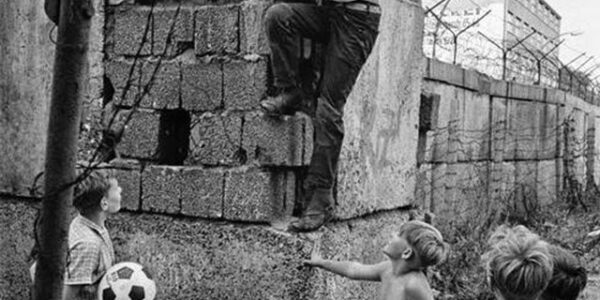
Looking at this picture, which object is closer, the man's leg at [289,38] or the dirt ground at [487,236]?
the man's leg at [289,38]

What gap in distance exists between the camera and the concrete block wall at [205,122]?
4812 millimetres

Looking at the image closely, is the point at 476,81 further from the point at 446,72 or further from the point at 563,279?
the point at 563,279

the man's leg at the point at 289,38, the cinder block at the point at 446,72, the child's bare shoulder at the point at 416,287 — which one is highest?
the cinder block at the point at 446,72

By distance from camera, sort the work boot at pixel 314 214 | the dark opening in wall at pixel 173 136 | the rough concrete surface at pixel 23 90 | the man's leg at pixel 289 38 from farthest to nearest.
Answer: the rough concrete surface at pixel 23 90, the dark opening in wall at pixel 173 136, the work boot at pixel 314 214, the man's leg at pixel 289 38

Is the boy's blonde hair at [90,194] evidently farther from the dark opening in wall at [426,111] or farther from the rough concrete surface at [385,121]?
the dark opening in wall at [426,111]

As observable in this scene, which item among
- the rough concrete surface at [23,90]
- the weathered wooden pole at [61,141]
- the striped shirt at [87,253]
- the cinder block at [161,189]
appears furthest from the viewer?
the rough concrete surface at [23,90]

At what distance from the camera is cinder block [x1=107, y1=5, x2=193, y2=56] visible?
200 inches

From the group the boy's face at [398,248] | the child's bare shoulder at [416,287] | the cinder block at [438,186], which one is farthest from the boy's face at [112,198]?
the cinder block at [438,186]

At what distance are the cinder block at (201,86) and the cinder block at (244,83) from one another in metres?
0.05

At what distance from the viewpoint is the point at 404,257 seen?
4066mm

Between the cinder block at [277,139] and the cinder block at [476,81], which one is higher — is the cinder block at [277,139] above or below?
below

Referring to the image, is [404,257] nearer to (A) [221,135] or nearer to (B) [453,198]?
(A) [221,135]

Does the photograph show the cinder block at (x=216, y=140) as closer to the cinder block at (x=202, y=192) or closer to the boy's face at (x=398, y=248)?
the cinder block at (x=202, y=192)

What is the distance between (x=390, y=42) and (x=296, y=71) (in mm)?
1238
